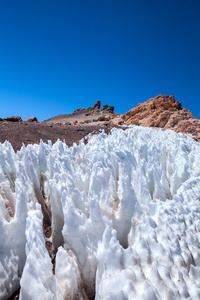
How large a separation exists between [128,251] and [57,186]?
52.3 inches

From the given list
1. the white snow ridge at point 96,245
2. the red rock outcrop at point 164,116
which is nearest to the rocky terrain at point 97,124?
the red rock outcrop at point 164,116

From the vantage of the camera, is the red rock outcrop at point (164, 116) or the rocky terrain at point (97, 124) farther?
the red rock outcrop at point (164, 116)

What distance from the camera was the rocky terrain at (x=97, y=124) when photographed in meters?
10.8

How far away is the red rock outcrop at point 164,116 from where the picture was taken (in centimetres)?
1753

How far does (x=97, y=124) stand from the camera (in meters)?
19.1

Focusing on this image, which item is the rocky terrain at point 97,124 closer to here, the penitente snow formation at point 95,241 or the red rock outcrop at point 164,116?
the red rock outcrop at point 164,116

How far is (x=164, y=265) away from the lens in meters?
2.13

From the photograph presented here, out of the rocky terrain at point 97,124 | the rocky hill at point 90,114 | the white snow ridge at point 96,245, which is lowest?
the white snow ridge at point 96,245

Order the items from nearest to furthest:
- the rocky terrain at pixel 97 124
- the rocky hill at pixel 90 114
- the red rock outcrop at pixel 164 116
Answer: the rocky terrain at pixel 97 124
the red rock outcrop at pixel 164 116
the rocky hill at pixel 90 114

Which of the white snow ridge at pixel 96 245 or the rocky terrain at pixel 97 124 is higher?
the rocky terrain at pixel 97 124

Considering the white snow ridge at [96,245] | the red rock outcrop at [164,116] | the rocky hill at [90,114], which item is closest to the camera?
the white snow ridge at [96,245]

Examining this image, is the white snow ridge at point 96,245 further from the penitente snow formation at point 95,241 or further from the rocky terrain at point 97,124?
the rocky terrain at point 97,124

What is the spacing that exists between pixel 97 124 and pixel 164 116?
6.98m

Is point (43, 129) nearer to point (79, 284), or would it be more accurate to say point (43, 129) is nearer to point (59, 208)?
point (59, 208)
